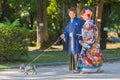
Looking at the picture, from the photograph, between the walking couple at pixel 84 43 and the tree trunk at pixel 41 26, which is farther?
the tree trunk at pixel 41 26

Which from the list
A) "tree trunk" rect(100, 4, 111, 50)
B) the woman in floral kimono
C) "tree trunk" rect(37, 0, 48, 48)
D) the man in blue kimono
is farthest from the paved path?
"tree trunk" rect(100, 4, 111, 50)

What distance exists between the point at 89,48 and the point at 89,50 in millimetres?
76

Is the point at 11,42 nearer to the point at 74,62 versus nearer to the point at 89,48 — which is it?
the point at 74,62

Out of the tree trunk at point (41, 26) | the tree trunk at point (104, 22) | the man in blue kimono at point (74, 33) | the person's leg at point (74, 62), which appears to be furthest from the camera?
the tree trunk at point (104, 22)

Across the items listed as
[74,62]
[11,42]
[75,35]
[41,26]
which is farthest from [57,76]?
[41,26]

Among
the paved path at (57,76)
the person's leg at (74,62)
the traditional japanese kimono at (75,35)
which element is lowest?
the paved path at (57,76)

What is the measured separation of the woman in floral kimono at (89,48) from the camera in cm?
1208

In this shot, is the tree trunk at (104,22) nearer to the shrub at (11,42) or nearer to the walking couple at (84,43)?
the shrub at (11,42)

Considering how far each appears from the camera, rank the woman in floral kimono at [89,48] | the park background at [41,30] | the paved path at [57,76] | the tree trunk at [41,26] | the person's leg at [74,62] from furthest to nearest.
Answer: the tree trunk at [41,26]
the park background at [41,30]
the person's leg at [74,62]
the woman in floral kimono at [89,48]
the paved path at [57,76]

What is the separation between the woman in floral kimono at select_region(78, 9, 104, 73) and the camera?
12.1m

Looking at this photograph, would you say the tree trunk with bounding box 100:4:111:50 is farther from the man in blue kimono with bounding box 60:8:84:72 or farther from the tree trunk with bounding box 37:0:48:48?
the man in blue kimono with bounding box 60:8:84:72

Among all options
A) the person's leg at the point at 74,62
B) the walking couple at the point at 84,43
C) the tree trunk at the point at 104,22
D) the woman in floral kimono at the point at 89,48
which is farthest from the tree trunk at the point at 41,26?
the woman in floral kimono at the point at 89,48

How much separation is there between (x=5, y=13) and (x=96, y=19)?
61.0 ft

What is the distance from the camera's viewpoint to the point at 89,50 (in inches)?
480
